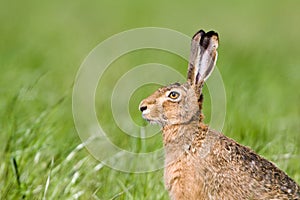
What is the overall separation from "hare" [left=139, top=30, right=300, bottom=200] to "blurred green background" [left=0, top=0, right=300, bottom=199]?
384 mm

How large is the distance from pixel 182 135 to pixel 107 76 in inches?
213

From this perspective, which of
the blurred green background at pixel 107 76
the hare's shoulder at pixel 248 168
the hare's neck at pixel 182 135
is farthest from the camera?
the blurred green background at pixel 107 76

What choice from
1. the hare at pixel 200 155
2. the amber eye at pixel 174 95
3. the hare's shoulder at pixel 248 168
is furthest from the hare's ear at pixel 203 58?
the hare's shoulder at pixel 248 168

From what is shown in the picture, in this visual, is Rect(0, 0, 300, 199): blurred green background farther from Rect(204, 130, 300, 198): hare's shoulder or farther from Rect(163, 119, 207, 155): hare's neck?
Rect(204, 130, 300, 198): hare's shoulder

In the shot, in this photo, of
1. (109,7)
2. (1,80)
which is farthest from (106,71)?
(109,7)

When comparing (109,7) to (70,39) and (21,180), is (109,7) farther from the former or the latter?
(21,180)

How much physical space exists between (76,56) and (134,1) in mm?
6874

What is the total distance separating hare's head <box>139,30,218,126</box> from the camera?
17.6 feet

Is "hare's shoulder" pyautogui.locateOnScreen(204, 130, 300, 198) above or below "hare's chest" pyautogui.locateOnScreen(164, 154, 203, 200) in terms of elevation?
above

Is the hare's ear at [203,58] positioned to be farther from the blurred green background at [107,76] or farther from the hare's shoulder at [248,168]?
the blurred green background at [107,76]

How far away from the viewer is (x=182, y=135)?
5348mm

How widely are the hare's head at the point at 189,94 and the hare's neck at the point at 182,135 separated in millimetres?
31

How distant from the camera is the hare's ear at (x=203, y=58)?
5.38 meters

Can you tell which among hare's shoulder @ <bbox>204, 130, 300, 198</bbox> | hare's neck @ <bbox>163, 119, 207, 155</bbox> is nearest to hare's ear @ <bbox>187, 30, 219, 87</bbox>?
hare's neck @ <bbox>163, 119, 207, 155</bbox>
